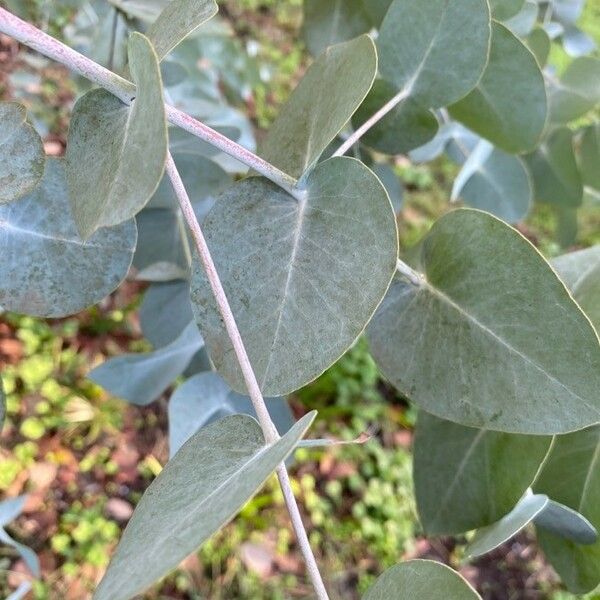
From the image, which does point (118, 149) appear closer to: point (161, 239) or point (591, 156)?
point (161, 239)

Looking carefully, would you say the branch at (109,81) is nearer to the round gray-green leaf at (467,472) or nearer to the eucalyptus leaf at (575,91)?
the round gray-green leaf at (467,472)

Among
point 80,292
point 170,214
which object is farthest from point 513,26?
point 80,292

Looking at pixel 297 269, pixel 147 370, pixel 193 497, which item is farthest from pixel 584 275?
pixel 147 370

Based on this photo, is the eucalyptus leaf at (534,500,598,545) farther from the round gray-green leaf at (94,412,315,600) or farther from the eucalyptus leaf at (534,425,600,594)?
the round gray-green leaf at (94,412,315,600)

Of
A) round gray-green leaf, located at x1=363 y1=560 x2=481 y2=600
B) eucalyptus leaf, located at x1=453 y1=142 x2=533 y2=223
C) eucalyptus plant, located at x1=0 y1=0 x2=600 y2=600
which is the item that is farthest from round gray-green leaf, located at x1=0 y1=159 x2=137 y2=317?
eucalyptus leaf, located at x1=453 y1=142 x2=533 y2=223

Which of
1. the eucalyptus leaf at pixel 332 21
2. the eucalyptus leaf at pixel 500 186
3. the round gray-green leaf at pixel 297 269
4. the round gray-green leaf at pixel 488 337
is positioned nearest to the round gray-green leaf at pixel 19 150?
the round gray-green leaf at pixel 297 269

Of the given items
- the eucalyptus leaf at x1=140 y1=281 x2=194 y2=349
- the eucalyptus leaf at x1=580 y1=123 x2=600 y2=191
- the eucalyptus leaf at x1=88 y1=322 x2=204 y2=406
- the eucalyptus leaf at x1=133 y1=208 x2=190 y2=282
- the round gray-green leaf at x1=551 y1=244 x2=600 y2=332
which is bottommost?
the eucalyptus leaf at x1=88 y1=322 x2=204 y2=406
